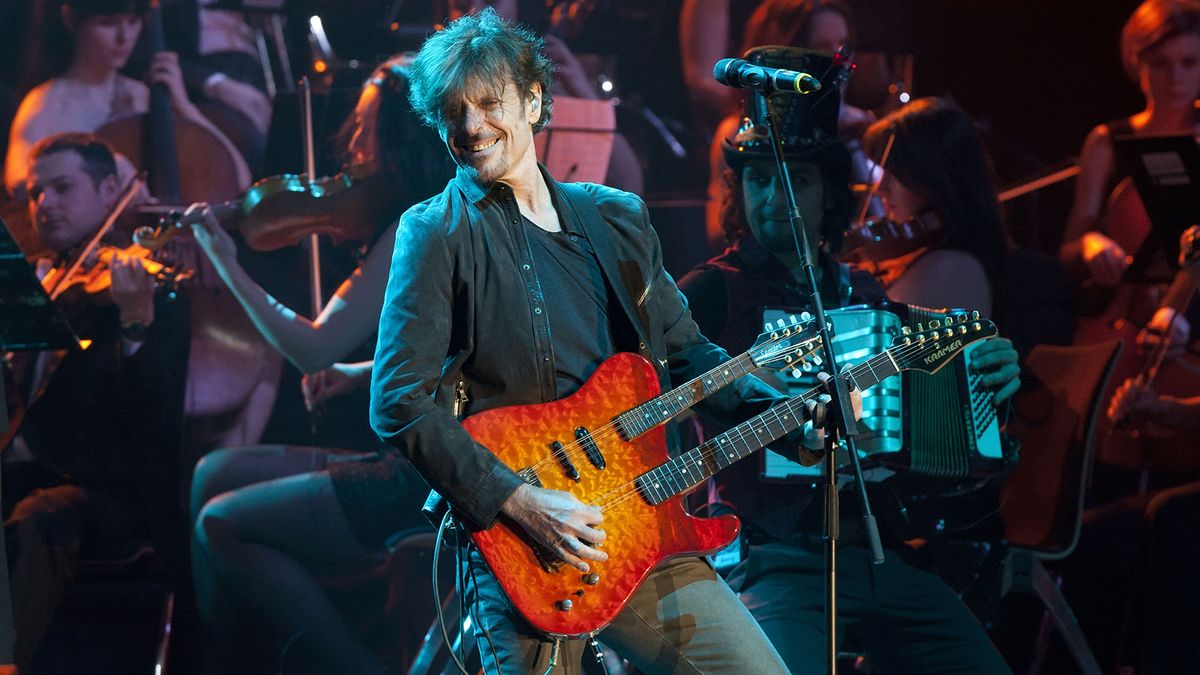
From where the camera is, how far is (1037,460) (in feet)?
16.8

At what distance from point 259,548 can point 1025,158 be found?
13.0 feet

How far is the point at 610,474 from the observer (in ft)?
9.68

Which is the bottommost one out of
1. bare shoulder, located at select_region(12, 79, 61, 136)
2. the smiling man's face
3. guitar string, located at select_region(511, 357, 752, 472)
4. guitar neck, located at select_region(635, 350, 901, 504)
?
guitar neck, located at select_region(635, 350, 901, 504)

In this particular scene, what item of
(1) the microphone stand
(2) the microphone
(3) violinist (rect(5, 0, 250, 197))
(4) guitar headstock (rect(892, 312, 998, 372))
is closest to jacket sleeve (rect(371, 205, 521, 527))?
(1) the microphone stand

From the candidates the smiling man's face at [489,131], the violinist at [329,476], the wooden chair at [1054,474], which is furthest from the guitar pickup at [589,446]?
the wooden chair at [1054,474]

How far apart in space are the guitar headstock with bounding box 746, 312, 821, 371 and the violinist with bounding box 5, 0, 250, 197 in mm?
2717

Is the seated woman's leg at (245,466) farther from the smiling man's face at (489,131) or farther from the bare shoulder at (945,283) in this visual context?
the bare shoulder at (945,283)

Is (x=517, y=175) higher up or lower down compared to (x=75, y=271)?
higher up

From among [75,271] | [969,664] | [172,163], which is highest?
[172,163]

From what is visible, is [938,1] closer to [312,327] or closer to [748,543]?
[748,543]

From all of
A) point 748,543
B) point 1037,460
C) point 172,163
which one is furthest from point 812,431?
point 172,163

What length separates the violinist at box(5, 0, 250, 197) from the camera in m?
4.78

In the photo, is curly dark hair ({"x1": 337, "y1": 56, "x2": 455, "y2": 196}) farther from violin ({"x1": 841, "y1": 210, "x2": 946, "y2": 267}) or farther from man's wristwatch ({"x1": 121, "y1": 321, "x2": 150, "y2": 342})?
violin ({"x1": 841, "y1": 210, "x2": 946, "y2": 267})

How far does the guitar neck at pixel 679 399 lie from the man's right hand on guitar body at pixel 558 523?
31 cm
